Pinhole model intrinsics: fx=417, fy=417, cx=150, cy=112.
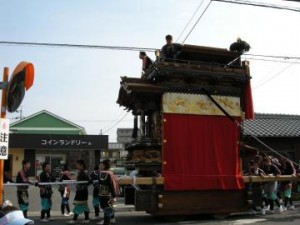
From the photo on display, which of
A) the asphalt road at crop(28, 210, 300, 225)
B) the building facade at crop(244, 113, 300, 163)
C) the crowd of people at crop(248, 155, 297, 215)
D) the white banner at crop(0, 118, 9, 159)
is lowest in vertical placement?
the asphalt road at crop(28, 210, 300, 225)

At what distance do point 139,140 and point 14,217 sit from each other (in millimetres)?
9042

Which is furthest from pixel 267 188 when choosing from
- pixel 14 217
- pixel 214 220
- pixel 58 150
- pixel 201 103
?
pixel 58 150

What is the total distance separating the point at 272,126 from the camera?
21766mm

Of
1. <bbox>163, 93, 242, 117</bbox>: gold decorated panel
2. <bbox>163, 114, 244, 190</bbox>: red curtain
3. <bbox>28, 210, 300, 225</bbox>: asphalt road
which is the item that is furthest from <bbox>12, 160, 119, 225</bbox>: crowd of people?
<bbox>163, 93, 242, 117</bbox>: gold decorated panel

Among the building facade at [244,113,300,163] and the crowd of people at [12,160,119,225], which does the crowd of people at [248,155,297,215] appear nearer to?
the crowd of people at [12,160,119,225]

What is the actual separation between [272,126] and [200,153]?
34.1 ft

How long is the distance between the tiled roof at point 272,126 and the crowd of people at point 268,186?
17.3 feet

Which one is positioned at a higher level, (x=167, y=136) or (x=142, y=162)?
(x=167, y=136)

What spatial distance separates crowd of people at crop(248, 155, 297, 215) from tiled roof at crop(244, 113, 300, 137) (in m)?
5.28

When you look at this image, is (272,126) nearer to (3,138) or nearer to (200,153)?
(200,153)

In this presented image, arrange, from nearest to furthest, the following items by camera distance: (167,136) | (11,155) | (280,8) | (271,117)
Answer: (280,8) < (167,136) < (271,117) < (11,155)

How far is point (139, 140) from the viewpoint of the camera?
12.7 metres

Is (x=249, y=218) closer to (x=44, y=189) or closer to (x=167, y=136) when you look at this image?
(x=167, y=136)

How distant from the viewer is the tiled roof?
20609 mm
